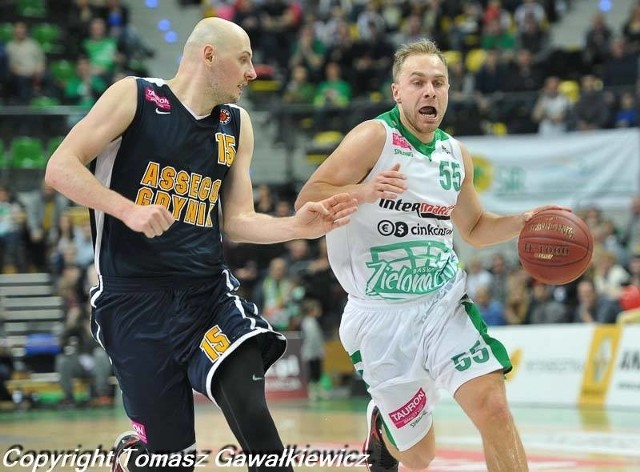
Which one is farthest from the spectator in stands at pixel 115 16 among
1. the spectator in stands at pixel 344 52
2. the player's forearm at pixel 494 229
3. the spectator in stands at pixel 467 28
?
the player's forearm at pixel 494 229

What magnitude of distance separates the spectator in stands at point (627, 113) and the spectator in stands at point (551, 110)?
80 cm

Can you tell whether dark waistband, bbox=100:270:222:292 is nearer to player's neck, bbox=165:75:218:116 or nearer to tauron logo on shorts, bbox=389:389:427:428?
player's neck, bbox=165:75:218:116

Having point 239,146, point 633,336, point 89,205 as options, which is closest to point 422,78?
point 239,146

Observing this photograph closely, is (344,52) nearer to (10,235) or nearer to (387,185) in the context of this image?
(10,235)

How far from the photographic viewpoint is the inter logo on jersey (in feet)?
18.4

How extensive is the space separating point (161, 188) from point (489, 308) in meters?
11.3

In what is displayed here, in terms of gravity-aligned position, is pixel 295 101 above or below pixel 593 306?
above

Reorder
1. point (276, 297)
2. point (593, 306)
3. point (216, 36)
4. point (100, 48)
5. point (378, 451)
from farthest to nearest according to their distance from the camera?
1. point (100, 48)
2. point (276, 297)
3. point (593, 306)
4. point (378, 451)
5. point (216, 36)

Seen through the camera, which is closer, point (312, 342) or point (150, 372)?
point (150, 372)

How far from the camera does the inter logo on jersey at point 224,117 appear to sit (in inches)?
221

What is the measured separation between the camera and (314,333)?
55.3 feet

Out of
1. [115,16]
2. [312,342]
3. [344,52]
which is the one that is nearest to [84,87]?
[115,16]

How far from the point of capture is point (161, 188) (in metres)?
5.30

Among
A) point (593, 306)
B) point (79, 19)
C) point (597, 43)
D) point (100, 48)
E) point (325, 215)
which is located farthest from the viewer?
point (79, 19)
